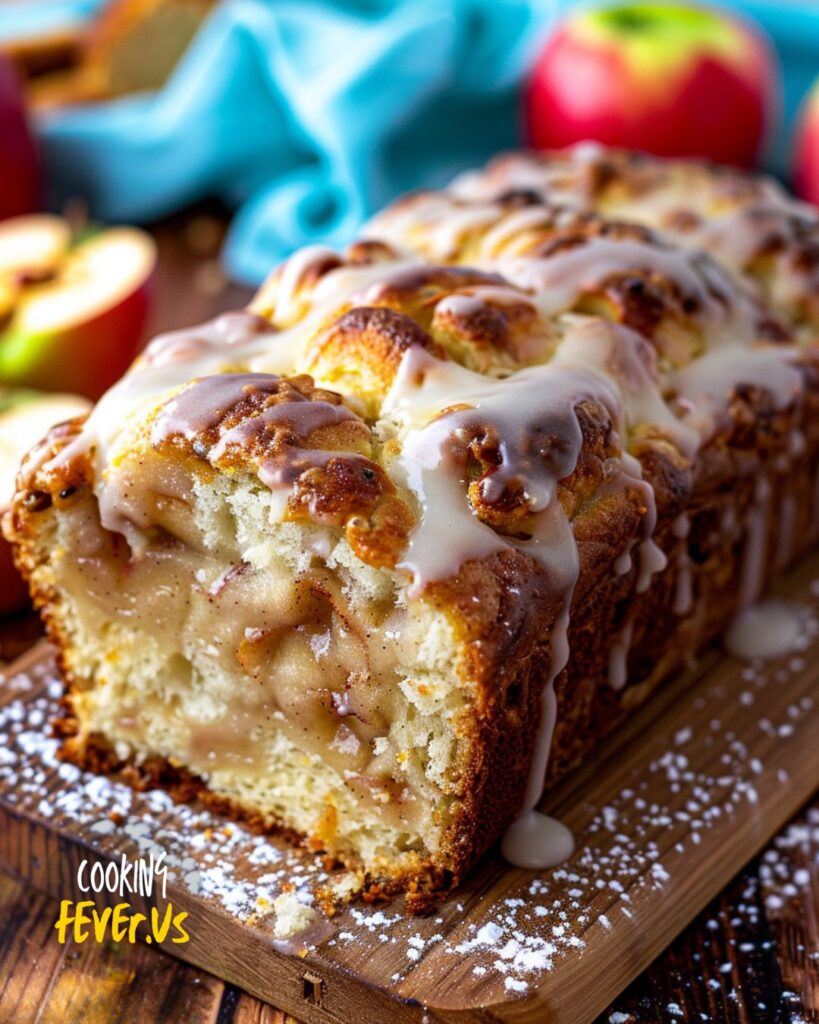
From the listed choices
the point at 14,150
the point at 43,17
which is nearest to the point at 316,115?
the point at 14,150

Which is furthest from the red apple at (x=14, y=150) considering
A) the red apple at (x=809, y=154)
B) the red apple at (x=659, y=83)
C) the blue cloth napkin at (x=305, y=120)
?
the red apple at (x=809, y=154)

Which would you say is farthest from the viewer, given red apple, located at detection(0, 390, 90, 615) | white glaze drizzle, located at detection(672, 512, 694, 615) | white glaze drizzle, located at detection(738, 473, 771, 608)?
red apple, located at detection(0, 390, 90, 615)

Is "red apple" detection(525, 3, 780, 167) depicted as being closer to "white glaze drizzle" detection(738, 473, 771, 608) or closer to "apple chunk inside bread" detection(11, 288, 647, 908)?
"white glaze drizzle" detection(738, 473, 771, 608)

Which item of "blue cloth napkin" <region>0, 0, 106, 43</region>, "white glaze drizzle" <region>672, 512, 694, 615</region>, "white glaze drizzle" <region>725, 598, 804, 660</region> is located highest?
"blue cloth napkin" <region>0, 0, 106, 43</region>

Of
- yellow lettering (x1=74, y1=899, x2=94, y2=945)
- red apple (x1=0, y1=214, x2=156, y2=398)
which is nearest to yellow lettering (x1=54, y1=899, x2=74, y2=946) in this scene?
yellow lettering (x1=74, y1=899, x2=94, y2=945)

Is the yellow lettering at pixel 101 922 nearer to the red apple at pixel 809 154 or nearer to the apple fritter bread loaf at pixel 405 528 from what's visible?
the apple fritter bread loaf at pixel 405 528

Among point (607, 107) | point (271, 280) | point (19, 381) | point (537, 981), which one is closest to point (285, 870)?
point (537, 981)
